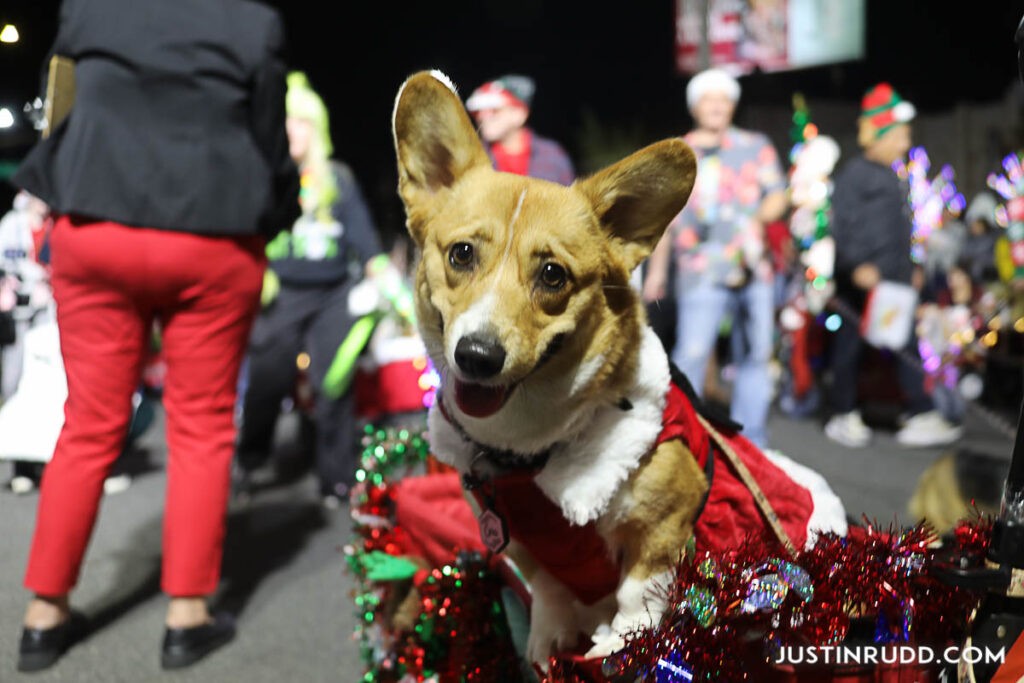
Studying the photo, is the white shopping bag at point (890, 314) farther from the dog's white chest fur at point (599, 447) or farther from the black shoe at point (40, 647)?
the black shoe at point (40, 647)

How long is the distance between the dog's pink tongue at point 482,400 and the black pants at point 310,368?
7.70ft

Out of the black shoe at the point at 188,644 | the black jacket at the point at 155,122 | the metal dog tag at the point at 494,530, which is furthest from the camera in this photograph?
the black shoe at the point at 188,644

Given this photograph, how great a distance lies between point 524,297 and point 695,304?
240 centimetres

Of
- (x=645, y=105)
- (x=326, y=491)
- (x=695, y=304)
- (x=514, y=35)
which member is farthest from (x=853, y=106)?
(x=326, y=491)

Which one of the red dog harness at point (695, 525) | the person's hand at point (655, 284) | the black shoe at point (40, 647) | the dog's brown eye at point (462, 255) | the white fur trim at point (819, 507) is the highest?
the dog's brown eye at point (462, 255)

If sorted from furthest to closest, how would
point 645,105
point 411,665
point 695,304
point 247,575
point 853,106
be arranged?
point 853,106 < point 645,105 < point 695,304 < point 247,575 < point 411,665

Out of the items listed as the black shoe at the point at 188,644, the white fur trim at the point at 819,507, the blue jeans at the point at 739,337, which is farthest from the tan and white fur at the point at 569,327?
the blue jeans at the point at 739,337

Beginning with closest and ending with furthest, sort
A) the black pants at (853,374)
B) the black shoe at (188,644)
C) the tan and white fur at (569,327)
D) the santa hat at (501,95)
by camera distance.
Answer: the tan and white fur at (569,327)
the black shoe at (188,644)
the santa hat at (501,95)
the black pants at (853,374)

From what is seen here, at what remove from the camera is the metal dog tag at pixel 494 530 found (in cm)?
135

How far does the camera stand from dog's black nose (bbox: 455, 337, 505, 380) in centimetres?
115

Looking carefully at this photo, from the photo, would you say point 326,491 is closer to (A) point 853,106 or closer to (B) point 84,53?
(B) point 84,53

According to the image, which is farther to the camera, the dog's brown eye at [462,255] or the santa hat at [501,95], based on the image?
the santa hat at [501,95]

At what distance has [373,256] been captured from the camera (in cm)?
361

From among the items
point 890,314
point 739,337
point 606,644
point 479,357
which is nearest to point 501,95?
point 739,337
